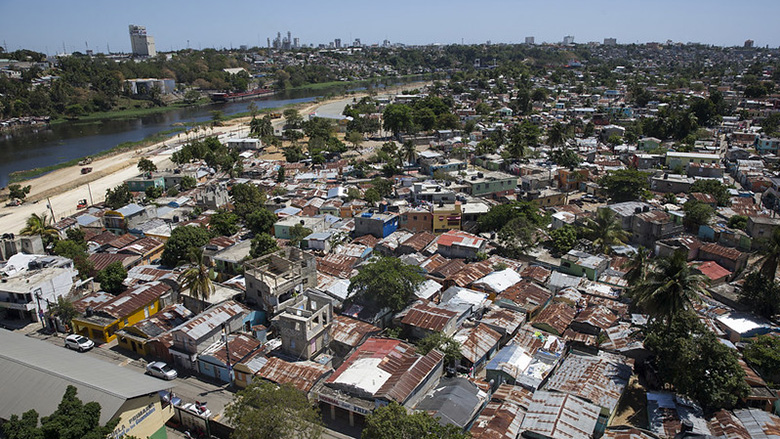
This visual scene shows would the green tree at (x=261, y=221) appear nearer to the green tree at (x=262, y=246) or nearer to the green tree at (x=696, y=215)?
the green tree at (x=262, y=246)

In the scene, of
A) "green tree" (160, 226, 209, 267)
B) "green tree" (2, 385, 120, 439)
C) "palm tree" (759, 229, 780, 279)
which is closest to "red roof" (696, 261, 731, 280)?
"palm tree" (759, 229, 780, 279)

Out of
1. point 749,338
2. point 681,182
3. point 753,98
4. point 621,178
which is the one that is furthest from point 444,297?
point 753,98

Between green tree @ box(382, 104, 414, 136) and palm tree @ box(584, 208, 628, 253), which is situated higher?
green tree @ box(382, 104, 414, 136)

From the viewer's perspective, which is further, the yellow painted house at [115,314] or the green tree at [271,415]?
the yellow painted house at [115,314]

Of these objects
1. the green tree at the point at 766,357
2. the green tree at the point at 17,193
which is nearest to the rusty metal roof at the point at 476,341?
the green tree at the point at 766,357

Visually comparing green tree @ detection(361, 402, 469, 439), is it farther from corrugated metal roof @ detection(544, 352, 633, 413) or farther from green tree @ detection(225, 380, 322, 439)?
corrugated metal roof @ detection(544, 352, 633, 413)

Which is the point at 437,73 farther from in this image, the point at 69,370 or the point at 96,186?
the point at 69,370

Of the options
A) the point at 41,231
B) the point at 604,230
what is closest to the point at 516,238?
the point at 604,230
